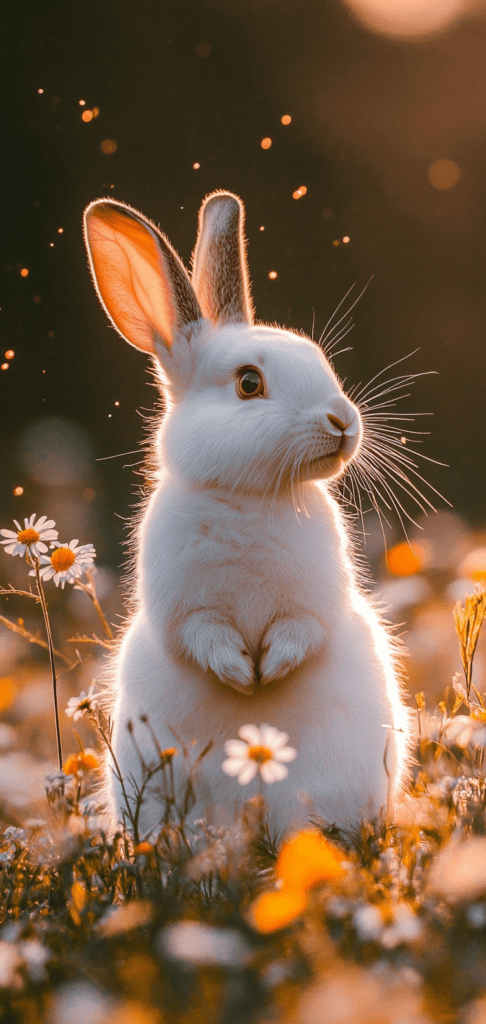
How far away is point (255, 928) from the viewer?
5.08 feet

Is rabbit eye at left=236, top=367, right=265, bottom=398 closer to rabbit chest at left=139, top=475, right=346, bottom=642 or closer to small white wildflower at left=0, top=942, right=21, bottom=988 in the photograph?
rabbit chest at left=139, top=475, right=346, bottom=642

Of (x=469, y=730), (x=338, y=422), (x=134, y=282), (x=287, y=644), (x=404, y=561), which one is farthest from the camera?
(x=404, y=561)

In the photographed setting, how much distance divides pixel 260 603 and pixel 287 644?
19cm

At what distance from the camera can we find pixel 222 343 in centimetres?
336

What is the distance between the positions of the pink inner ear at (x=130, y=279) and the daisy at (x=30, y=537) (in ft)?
3.18

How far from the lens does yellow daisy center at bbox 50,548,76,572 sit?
335 cm

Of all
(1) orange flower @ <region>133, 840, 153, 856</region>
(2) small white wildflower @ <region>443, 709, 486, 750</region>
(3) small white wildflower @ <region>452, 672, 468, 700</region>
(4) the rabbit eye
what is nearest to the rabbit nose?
(4) the rabbit eye

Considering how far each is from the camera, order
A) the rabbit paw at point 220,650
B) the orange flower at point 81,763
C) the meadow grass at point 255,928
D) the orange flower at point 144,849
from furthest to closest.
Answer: the orange flower at point 81,763, the rabbit paw at point 220,650, the orange flower at point 144,849, the meadow grass at point 255,928

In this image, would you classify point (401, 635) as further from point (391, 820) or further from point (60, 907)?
point (60, 907)

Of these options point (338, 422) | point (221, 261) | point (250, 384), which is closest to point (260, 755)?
point (338, 422)

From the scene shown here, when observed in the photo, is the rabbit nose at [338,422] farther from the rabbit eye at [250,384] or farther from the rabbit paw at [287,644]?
the rabbit paw at [287,644]

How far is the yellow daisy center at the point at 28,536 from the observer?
129 inches

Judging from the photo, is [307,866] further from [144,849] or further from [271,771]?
[144,849]

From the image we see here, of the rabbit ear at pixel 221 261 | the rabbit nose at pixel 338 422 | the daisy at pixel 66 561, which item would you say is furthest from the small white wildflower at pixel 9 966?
the rabbit ear at pixel 221 261
